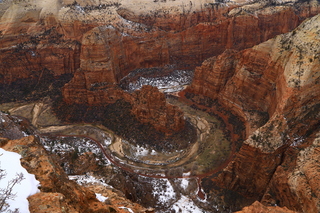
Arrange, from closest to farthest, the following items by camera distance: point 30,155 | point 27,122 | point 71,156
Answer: point 30,155 → point 71,156 → point 27,122

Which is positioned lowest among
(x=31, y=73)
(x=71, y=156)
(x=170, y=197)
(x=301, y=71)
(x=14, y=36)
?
(x=170, y=197)

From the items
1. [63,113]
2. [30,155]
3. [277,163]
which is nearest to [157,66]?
[63,113]

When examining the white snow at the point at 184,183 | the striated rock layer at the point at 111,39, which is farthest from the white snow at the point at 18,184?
the striated rock layer at the point at 111,39

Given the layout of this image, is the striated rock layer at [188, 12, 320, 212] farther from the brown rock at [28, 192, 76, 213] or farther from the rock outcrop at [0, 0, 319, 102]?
the rock outcrop at [0, 0, 319, 102]

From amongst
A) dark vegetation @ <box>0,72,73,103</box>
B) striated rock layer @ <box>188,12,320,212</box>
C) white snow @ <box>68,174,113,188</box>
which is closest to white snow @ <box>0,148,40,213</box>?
white snow @ <box>68,174,113,188</box>

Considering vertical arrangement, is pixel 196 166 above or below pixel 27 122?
below

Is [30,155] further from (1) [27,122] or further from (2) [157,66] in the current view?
(2) [157,66]

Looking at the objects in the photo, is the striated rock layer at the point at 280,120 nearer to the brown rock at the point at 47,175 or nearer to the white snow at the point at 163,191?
the white snow at the point at 163,191
